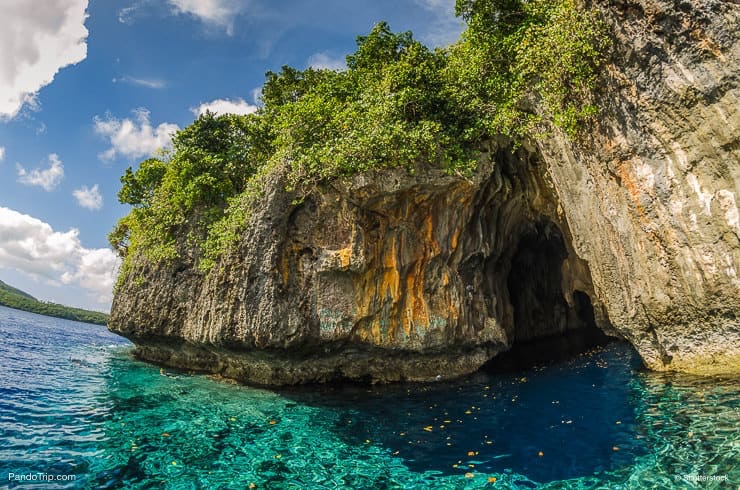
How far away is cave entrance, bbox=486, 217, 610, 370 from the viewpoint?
23547 mm

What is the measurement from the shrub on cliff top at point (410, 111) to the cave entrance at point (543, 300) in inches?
377

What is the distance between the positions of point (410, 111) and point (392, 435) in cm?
1131

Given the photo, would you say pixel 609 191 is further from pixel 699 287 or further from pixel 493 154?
pixel 493 154

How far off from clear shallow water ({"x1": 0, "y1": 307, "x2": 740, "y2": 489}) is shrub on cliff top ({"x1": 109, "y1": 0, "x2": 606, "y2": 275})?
7.32 metres

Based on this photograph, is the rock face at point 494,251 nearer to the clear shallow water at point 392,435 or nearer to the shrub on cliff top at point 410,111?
the shrub on cliff top at point 410,111

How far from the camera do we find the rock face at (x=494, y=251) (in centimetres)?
941

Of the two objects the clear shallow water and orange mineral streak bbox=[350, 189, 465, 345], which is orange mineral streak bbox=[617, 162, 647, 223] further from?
orange mineral streak bbox=[350, 189, 465, 345]

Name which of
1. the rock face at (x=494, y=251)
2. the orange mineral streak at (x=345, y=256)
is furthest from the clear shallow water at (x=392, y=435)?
the orange mineral streak at (x=345, y=256)

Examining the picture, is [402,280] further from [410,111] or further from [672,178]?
[672,178]

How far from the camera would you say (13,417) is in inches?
421

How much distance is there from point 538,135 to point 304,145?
8685mm

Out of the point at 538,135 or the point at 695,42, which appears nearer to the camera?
the point at 695,42

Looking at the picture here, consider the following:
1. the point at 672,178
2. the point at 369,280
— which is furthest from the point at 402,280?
the point at 672,178

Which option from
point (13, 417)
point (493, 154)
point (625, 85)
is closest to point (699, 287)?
point (625, 85)
